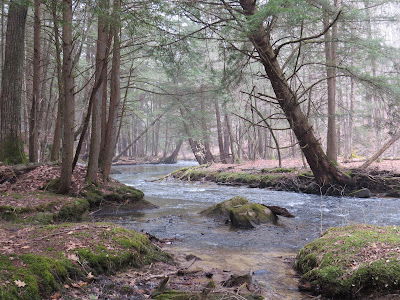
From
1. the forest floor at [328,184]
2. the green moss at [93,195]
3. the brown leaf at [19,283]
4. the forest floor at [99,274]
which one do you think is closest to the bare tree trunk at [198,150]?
the forest floor at [328,184]

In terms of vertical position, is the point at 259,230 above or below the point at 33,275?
below

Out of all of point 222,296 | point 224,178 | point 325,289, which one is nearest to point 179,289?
point 222,296

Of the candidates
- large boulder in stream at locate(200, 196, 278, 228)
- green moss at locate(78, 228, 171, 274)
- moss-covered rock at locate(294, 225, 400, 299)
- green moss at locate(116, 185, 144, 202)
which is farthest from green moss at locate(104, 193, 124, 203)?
moss-covered rock at locate(294, 225, 400, 299)

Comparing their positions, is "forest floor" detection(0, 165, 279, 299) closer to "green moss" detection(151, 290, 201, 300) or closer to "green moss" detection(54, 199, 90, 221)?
"green moss" detection(151, 290, 201, 300)

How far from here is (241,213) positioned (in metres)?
7.29

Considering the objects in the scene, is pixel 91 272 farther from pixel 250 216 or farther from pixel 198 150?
pixel 198 150

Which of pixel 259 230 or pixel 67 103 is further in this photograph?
pixel 67 103

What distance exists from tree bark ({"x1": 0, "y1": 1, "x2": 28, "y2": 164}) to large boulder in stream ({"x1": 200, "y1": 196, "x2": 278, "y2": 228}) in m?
5.66

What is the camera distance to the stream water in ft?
14.6

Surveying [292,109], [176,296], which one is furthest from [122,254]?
[292,109]

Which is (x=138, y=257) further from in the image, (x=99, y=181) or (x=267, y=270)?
(x=99, y=181)

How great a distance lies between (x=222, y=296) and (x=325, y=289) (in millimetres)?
1247

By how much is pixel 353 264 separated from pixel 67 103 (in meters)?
6.34

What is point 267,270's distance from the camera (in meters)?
4.36
